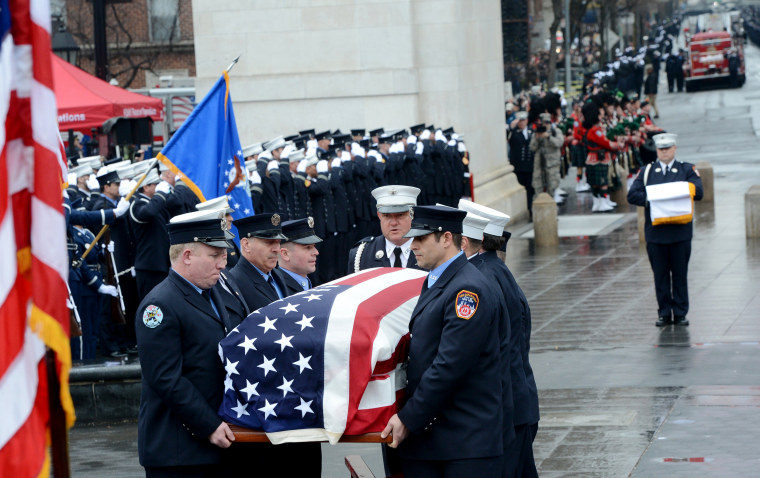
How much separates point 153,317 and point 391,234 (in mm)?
2574

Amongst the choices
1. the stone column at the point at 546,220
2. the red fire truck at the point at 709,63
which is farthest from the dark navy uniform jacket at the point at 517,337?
the red fire truck at the point at 709,63

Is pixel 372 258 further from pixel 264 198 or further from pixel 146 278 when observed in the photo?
pixel 264 198

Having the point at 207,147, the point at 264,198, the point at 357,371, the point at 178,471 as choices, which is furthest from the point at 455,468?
the point at 264,198

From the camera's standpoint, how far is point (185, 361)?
17.6 feet

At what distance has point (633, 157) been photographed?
28.2 meters

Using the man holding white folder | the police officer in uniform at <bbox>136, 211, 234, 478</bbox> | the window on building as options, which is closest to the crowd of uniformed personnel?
the police officer in uniform at <bbox>136, 211, 234, 478</bbox>

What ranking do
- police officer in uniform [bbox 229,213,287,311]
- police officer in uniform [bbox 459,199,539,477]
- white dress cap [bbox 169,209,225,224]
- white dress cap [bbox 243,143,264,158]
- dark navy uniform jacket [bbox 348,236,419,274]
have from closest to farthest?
1. white dress cap [bbox 169,209,225,224]
2. police officer in uniform [bbox 459,199,539,477]
3. police officer in uniform [bbox 229,213,287,311]
4. dark navy uniform jacket [bbox 348,236,419,274]
5. white dress cap [bbox 243,143,264,158]

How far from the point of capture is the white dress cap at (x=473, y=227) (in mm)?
5977

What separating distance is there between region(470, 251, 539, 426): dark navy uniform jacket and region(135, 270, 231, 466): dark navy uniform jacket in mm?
1305

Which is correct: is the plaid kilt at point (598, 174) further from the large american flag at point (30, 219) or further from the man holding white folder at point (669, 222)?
the large american flag at point (30, 219)

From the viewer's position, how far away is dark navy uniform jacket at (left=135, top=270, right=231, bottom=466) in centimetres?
522

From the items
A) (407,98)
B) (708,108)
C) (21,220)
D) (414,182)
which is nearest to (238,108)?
(407,98)

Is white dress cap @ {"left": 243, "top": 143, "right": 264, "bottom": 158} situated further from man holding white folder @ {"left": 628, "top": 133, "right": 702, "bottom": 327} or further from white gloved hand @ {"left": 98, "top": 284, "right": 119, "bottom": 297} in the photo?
man holding white folder @ {"left": 628, "top": 133, "right": 702, "bottom": 327}

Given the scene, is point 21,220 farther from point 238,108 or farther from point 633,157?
point 633,157
